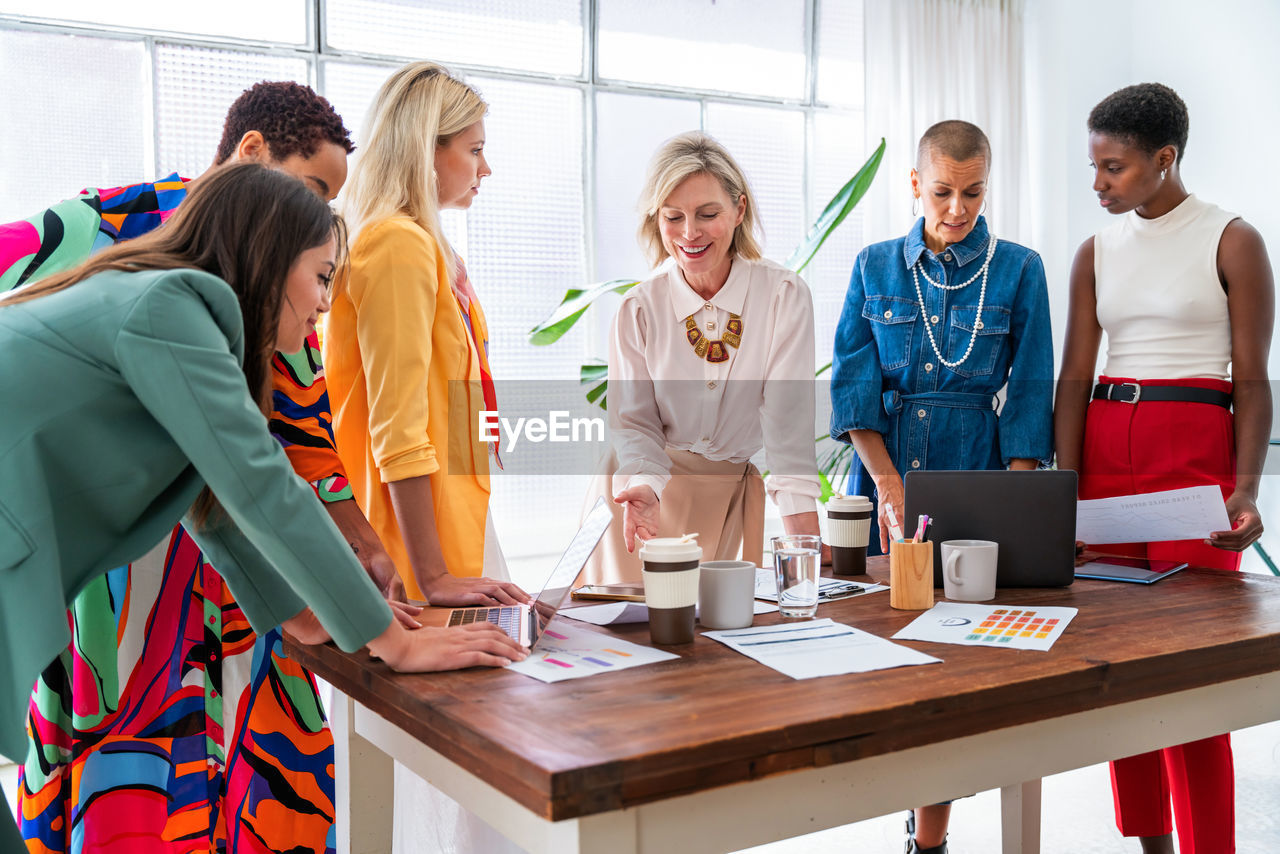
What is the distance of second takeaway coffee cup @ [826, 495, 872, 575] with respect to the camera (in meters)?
1.86

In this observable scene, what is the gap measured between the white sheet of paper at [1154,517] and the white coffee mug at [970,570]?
0.23 metres

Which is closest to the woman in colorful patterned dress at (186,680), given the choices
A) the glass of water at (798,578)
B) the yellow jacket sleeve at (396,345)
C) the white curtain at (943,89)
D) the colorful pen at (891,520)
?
the yellow jacket sleeve at (396,345)

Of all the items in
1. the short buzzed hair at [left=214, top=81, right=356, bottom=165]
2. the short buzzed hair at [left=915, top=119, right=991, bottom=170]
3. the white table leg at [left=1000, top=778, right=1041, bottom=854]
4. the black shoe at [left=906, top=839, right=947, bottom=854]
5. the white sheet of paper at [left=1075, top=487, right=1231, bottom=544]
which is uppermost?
the short buzzed hair at [left=915, top=119, right=991, bottom=170]

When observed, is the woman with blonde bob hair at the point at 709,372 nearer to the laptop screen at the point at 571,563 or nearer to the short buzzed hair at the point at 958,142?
the short buzzed hair at the point at 958,142

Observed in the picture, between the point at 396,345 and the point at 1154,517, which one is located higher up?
the point at 396,345

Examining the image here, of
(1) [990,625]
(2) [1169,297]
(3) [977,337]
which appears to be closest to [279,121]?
(1) [990,625]

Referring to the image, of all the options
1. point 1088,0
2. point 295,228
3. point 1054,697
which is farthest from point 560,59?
point 1054,697

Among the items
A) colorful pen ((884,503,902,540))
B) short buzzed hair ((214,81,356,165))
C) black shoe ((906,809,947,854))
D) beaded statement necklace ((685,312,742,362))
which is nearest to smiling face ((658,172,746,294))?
beaded statement necklace ((685,312,742,362))

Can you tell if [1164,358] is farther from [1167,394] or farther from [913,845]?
[913,845]

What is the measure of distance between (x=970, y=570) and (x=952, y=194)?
99 cm

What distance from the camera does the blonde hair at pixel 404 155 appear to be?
177cm

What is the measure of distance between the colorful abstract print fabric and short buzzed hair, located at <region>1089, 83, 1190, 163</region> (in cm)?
171

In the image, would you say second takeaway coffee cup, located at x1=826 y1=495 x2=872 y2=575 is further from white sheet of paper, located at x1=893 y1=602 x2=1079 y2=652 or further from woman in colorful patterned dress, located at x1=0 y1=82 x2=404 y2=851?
woman in colorful patterned dress, located at x1=0 y1=82 x2=404 y2=851

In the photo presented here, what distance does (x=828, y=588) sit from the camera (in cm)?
174
